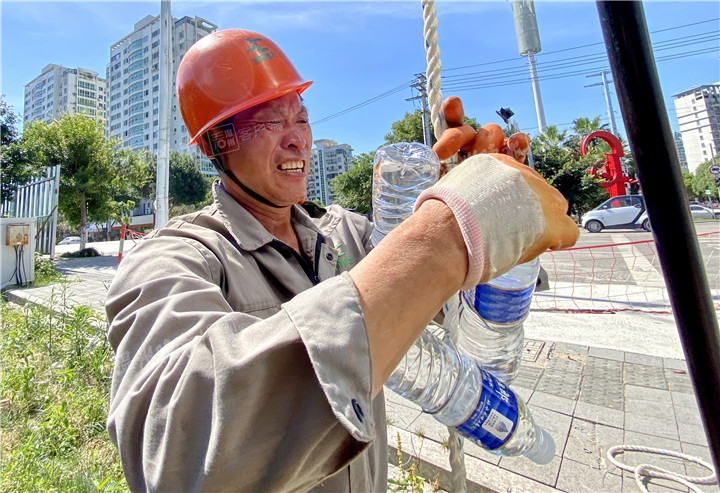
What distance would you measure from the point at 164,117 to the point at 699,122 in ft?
370

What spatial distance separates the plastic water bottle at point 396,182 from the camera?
5.19 feet

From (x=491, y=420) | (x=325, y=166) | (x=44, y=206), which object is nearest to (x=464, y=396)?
(x=491, y=420)

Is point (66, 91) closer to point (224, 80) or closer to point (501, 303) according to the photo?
point (224, 80)

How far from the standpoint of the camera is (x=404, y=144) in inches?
65.4

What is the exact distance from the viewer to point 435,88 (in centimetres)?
129

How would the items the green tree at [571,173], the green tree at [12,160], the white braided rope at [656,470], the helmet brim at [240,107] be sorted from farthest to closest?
the green tree at [571,173] → the green tree at [12,160] → the white braided rope at [656,470] → the helmet brim at [240,107]

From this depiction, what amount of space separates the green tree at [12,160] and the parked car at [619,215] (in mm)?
26563

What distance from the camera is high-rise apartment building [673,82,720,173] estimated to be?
69.9 m

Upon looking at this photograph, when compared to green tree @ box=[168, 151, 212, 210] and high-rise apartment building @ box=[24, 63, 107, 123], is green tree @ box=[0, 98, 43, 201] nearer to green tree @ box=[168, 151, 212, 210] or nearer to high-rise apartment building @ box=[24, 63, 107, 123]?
green tree @ box=[168, 151, 212, 210]

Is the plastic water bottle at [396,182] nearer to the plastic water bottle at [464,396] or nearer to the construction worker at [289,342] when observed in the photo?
the plastic water bottle at [464,396]

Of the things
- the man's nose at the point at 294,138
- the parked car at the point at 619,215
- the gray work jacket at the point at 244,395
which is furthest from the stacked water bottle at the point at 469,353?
the parked car at the point at 619,215

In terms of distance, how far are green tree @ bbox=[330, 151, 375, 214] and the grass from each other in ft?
92.2

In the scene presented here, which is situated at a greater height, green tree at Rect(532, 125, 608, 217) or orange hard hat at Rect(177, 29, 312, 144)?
green tree at Rect(532, 125, 608, 217)

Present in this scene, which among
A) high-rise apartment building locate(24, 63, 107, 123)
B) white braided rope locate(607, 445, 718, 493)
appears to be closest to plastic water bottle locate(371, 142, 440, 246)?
white braided rope locate(607, 445, 718, 493)
